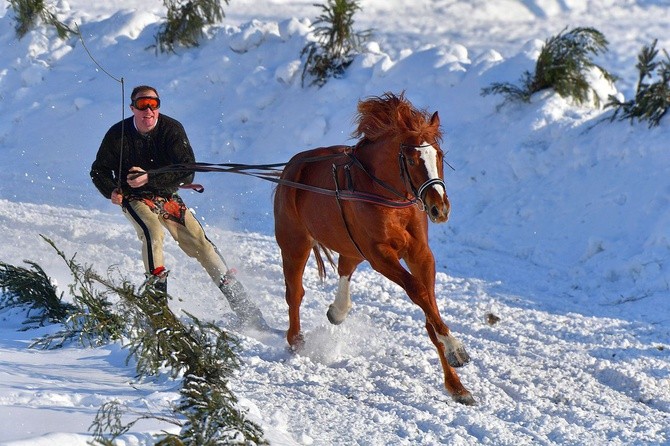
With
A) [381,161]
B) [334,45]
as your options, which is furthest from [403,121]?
[334,45]

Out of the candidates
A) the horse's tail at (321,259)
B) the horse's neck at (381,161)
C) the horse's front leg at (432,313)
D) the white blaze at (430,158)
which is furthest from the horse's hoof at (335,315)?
the white blaze at (430,158)

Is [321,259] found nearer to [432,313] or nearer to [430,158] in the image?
[432,313]

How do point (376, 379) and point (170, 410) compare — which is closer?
point (170, 410)

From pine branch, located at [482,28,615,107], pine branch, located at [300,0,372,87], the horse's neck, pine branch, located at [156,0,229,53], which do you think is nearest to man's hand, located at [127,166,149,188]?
the horse's neck

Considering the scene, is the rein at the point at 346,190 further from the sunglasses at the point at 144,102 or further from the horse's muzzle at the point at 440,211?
the sunglasses at the point at 144,102

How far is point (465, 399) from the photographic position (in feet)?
17.3

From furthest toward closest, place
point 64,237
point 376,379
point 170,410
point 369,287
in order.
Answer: point 64,237
point 369,287
point 376,379
point 170,410

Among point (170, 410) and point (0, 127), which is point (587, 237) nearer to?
point (170, 410)

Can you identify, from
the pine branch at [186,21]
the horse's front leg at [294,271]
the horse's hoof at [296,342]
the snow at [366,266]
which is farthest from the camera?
the pine branch at [186,21]

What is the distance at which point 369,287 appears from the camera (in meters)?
7.84

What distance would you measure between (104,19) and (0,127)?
136 inches

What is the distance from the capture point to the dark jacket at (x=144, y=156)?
6.76 metres

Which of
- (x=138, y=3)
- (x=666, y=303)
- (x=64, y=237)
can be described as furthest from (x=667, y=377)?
(x=138, y=3)

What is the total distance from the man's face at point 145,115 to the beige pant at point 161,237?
568 millimetres
